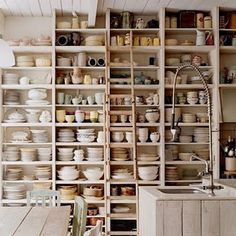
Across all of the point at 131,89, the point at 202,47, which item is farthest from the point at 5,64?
the point at 202,47

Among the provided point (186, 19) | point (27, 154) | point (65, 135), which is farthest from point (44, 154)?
point (186, 19)

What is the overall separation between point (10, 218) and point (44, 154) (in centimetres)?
220

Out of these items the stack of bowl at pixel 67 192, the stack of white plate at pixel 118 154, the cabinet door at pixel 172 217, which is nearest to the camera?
the cabinet door at pixel 172 217

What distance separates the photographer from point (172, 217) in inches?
122

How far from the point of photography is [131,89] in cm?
549

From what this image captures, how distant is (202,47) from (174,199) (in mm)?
2950

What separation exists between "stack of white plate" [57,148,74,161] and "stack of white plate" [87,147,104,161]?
23cm

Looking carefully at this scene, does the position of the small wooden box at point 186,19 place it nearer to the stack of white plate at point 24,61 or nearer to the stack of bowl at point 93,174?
the stack of white plate at point 24,61

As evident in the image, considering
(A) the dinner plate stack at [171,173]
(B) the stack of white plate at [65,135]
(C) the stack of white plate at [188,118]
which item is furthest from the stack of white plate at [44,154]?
(C) the stack of white plate at [188,118]

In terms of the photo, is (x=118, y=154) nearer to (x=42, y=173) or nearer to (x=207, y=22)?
(x=42, y=173)

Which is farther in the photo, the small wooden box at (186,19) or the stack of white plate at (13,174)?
the small wooden box at (186,19)

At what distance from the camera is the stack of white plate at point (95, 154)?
559 centimetres

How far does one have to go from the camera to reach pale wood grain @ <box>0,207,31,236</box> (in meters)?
2.94

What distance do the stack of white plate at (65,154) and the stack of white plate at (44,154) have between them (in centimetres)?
11
